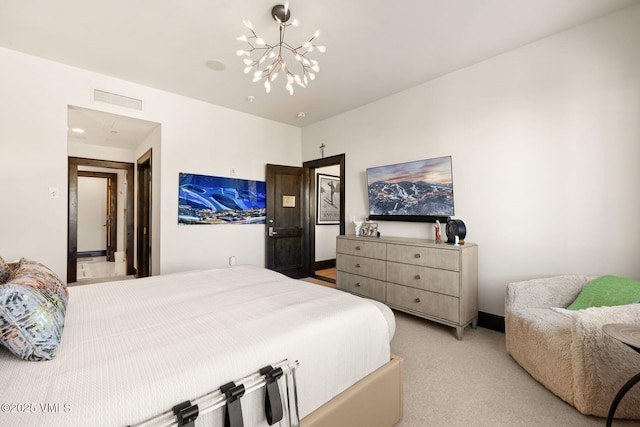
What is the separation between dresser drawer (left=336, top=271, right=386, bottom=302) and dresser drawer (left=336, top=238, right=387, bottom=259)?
1.04 feet

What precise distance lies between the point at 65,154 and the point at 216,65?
2.05 m

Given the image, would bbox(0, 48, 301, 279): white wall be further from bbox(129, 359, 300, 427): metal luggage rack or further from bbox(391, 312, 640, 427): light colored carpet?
bbox(129, 359, 300, 427): metal luggage rack

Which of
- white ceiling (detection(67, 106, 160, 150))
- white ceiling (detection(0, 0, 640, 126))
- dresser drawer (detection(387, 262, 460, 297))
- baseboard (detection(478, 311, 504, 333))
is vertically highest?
white ceiling (detection(0, 0, 640, 126))

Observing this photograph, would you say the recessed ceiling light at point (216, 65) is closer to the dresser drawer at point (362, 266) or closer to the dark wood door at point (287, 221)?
the dark wood door at point (287, 221)

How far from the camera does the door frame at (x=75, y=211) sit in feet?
14.6

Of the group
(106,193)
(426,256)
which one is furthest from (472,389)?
(106,193)

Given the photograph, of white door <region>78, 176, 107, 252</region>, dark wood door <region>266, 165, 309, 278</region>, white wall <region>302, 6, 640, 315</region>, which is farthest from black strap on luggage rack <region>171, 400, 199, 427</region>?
white door <region>78, 176, 107, 252</region>

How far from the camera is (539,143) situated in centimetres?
271

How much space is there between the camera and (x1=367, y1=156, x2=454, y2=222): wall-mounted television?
3363 millimetres

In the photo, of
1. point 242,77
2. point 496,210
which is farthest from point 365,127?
point 496,210

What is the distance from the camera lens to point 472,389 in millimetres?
2006

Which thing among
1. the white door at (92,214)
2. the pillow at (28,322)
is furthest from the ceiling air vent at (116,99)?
the white door at (92,214)

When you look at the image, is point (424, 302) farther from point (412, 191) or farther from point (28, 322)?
point (28, 322)

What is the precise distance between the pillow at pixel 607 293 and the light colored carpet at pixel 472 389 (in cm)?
72
